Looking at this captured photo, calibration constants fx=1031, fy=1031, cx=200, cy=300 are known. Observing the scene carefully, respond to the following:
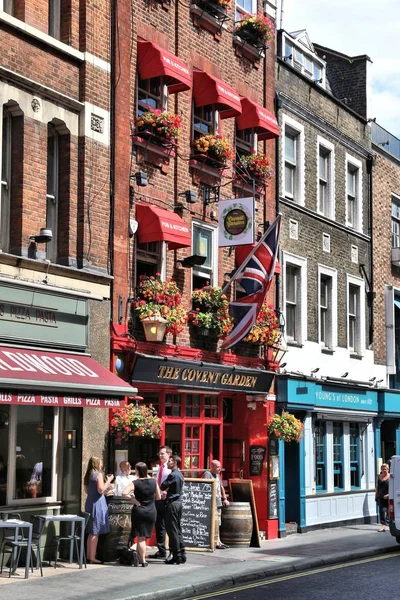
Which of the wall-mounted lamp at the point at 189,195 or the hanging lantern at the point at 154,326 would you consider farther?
the wall-mounted lamp at the point at 189,195

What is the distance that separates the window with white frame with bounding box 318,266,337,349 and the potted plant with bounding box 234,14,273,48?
6.40 metres

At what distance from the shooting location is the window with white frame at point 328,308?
27438mm

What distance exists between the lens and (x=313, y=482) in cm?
2552

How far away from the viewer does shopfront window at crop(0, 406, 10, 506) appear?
52.0 feet

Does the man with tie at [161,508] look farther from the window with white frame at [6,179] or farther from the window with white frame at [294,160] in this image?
the window with white frame at [294,160]

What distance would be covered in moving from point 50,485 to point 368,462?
14387 millimetres

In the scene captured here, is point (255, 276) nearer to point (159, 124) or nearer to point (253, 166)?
point (253, 166)

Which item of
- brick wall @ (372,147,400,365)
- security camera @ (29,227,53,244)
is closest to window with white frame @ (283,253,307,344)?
brick wall @ (372,147,400,365)

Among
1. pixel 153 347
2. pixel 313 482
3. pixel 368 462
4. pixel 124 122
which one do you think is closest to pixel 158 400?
pixel 153 347

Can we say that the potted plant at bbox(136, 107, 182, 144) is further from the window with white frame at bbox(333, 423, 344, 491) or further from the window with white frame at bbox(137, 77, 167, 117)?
the window with white frame at bbox(333, 423, 344, 491)

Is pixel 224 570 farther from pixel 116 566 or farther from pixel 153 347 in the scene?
pixel 153 347

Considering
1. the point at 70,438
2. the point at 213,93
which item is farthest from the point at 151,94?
the point at 70,438

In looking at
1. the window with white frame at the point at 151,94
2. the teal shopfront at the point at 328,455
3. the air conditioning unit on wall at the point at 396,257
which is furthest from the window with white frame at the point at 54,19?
the air conditioning unit on wall at the point at 396,257

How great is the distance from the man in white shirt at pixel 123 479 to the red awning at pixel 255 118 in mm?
8942
